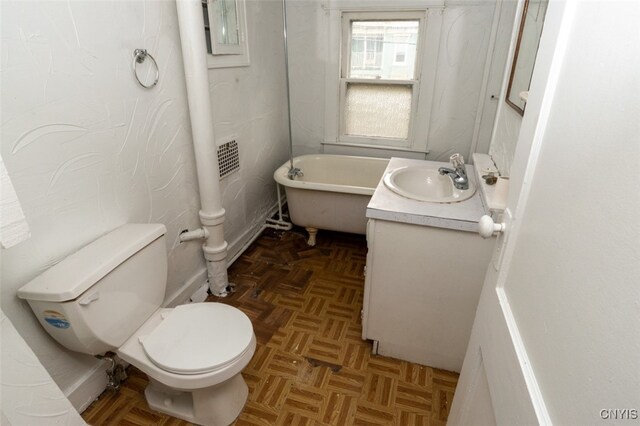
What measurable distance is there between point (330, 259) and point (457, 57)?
1.78 metres

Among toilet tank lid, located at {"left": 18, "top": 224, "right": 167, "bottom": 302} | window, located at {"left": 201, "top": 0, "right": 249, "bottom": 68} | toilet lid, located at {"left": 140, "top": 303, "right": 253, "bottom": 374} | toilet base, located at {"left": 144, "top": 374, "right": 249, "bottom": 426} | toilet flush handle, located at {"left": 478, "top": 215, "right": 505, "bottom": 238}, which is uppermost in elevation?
window, located at {"left": 201, "top": 0, "right": 249, "bottom": 68}

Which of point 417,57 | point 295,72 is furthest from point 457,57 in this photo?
point 295,72

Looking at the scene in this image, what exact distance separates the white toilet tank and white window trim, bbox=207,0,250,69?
1.13 m

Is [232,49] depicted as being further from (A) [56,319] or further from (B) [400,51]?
(A) [56,319]

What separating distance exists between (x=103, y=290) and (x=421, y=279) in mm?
1298

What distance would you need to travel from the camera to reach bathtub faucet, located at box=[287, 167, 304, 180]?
9.14ft

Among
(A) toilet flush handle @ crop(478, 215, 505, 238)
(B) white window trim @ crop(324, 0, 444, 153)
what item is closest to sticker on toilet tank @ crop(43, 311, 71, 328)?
(A) toilet flush handle @ crop(478, 215, 505, 238)

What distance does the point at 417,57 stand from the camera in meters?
2.73

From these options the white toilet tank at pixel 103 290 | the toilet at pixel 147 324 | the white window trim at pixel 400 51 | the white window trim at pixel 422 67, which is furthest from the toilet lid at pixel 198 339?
the white window trim at pixel 400 51

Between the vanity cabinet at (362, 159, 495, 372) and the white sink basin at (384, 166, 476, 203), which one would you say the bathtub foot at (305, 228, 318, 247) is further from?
the vanity cabinet at (362, 159, 495, 372)

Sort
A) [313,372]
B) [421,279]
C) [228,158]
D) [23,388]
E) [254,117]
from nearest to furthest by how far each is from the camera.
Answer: [23,388], [421,279], [313,372], [228,158], [254,117]

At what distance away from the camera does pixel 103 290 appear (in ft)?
4.07

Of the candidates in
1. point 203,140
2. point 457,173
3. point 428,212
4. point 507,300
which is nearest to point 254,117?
point 203,140

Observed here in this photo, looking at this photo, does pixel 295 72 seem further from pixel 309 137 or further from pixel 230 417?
pixel 230 417
